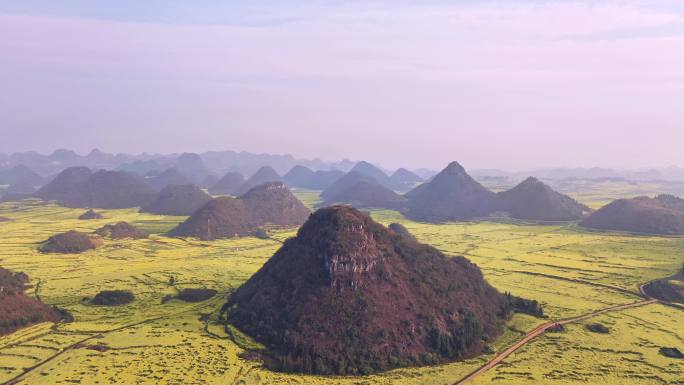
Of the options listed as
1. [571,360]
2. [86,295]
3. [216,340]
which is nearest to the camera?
[571,360]

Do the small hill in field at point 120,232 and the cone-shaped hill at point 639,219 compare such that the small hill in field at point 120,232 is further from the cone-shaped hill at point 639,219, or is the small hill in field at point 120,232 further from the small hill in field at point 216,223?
A: the cone-shaped hill at point 639,219

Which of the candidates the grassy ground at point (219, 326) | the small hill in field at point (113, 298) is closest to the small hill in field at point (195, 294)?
the grassy ground at point (219, 326)

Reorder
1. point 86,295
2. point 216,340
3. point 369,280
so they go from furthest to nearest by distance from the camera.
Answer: point 86,295, point 369,280, point 216,340

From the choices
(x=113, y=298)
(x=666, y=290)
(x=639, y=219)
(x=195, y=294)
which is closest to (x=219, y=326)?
(x=195, y=294)

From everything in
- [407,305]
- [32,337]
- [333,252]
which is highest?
[333,252]

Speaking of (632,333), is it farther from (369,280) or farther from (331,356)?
(331,356)

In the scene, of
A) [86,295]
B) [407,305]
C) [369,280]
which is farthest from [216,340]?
[86,295]
